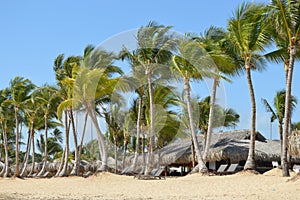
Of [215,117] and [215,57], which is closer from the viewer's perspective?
[215,57]

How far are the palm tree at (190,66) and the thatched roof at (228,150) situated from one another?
9.10 metres

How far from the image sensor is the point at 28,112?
32625 millimetres

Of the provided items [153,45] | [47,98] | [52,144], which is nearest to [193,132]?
[153,45]

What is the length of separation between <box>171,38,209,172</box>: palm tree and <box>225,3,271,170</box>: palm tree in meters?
2.02

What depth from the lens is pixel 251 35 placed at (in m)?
15.8

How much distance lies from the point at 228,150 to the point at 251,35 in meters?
12.6

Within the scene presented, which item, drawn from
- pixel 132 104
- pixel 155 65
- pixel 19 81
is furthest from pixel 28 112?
pixel 155 65

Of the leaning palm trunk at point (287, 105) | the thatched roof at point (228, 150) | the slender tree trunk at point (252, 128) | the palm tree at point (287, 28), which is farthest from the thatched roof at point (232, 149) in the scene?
the palm tree at point (287, 28)

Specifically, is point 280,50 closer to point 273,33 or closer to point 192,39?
point 273,33

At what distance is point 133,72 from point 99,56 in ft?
7.30

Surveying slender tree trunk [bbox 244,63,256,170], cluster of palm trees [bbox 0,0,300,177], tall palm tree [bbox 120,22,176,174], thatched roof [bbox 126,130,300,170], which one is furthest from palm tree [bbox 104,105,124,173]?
slender tree trunk [bbox 244,63,256,170]

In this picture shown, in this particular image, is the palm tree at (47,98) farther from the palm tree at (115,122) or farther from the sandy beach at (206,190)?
the sandy beach at (206,190)

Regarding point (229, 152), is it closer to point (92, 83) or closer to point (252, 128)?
point (252, 128)

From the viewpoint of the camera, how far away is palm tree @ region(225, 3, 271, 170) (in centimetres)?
1585
